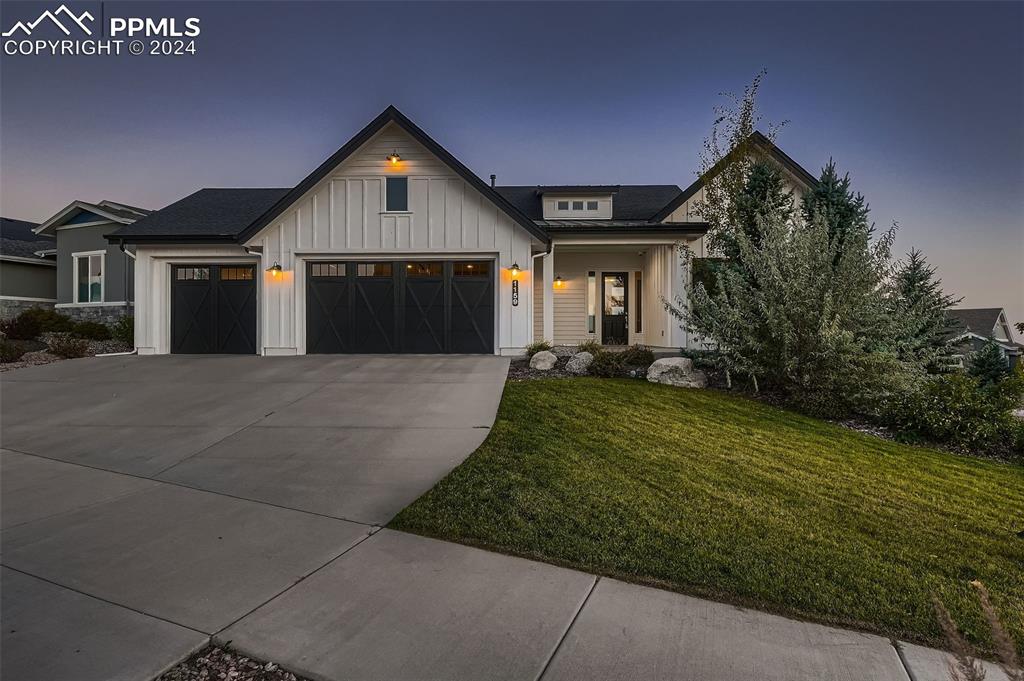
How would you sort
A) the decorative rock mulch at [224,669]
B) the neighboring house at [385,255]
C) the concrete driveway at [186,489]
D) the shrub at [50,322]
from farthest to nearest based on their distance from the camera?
1. the shrub at [50,322]
2. the neighboring house at [385,255]
3. the concrete driveway at [186,489]
4. the decorative rock mulch at [224,669]

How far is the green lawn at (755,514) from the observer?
2979mm

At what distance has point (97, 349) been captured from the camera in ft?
47.7

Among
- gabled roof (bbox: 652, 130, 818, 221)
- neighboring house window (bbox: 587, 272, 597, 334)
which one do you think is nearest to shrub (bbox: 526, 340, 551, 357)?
neighboring house window (bbox: 587, 272, 597, 334)

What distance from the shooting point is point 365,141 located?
12.1m

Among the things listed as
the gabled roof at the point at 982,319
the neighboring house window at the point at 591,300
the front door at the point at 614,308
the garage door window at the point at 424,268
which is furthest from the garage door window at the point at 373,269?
the gabled roof at the point at 982,319

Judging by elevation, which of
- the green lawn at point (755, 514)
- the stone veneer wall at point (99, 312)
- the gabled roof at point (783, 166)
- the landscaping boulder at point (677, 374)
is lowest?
the green lawn at point (755, 514)

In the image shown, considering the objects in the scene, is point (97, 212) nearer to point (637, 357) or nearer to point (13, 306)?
point (13, 306)

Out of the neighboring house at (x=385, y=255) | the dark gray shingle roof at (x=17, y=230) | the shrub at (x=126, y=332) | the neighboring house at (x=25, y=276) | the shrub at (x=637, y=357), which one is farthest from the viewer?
the dark gray shingle roof at (x=17, y=230)

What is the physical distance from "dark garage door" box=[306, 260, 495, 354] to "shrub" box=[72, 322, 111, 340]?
9.04 m

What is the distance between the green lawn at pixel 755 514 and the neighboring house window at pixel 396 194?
25.7 ft

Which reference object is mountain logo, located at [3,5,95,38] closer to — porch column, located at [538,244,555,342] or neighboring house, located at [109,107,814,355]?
neighboring house, located at [109,107,814,355]

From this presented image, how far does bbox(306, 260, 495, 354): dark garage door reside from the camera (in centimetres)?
1245

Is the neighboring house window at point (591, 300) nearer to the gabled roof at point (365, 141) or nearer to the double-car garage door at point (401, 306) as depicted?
the gabled roof at point (365, 141)

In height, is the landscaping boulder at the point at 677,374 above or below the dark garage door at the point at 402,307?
below
